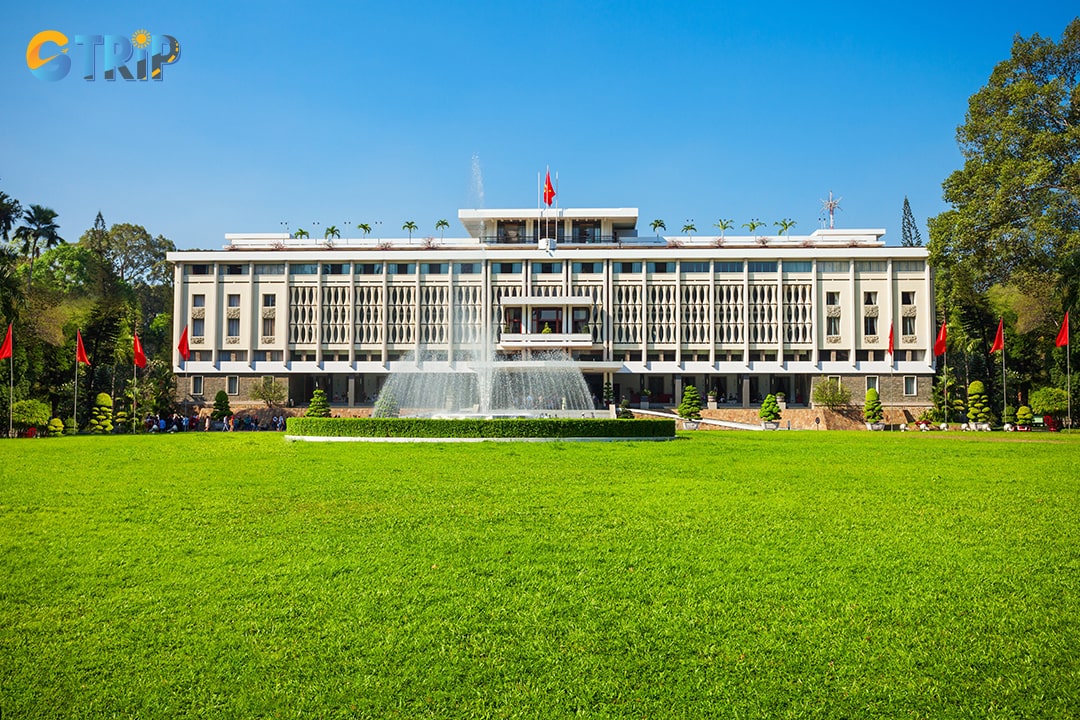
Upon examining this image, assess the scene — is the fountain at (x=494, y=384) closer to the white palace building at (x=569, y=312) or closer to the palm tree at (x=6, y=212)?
the white palace building at (x=569, y=312)

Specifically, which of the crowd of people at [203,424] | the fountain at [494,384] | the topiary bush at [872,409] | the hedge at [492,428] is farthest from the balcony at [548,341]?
the hedge at [492,428]

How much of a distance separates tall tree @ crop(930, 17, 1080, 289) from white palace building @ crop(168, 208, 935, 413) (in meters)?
20.8

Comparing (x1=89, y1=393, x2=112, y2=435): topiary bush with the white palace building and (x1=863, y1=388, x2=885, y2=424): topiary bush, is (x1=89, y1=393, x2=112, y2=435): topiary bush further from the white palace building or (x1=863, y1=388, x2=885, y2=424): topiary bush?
(x1=863, y1=388, x2=885, y2=424): topiary bush

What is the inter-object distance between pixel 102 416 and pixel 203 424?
317 inches

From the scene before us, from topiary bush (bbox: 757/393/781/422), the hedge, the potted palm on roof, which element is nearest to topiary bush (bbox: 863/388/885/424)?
the potted palm on roof

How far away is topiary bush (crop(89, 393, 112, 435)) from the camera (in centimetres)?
3925

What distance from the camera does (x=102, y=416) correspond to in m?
39.4

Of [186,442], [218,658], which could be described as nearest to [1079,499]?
[218,658]

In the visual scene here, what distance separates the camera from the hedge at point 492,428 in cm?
2391

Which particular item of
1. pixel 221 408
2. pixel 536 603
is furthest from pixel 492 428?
pixel 221 408

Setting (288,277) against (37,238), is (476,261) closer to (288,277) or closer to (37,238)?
(288,277)

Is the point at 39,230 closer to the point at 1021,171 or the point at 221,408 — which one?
the point at 221,408

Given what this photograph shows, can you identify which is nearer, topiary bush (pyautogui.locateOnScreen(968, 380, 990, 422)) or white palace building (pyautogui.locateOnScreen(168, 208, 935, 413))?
topiary bush (pyautogui.locateOnScreen(968, 380, 990, 422))

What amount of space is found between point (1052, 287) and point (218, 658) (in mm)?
43431
